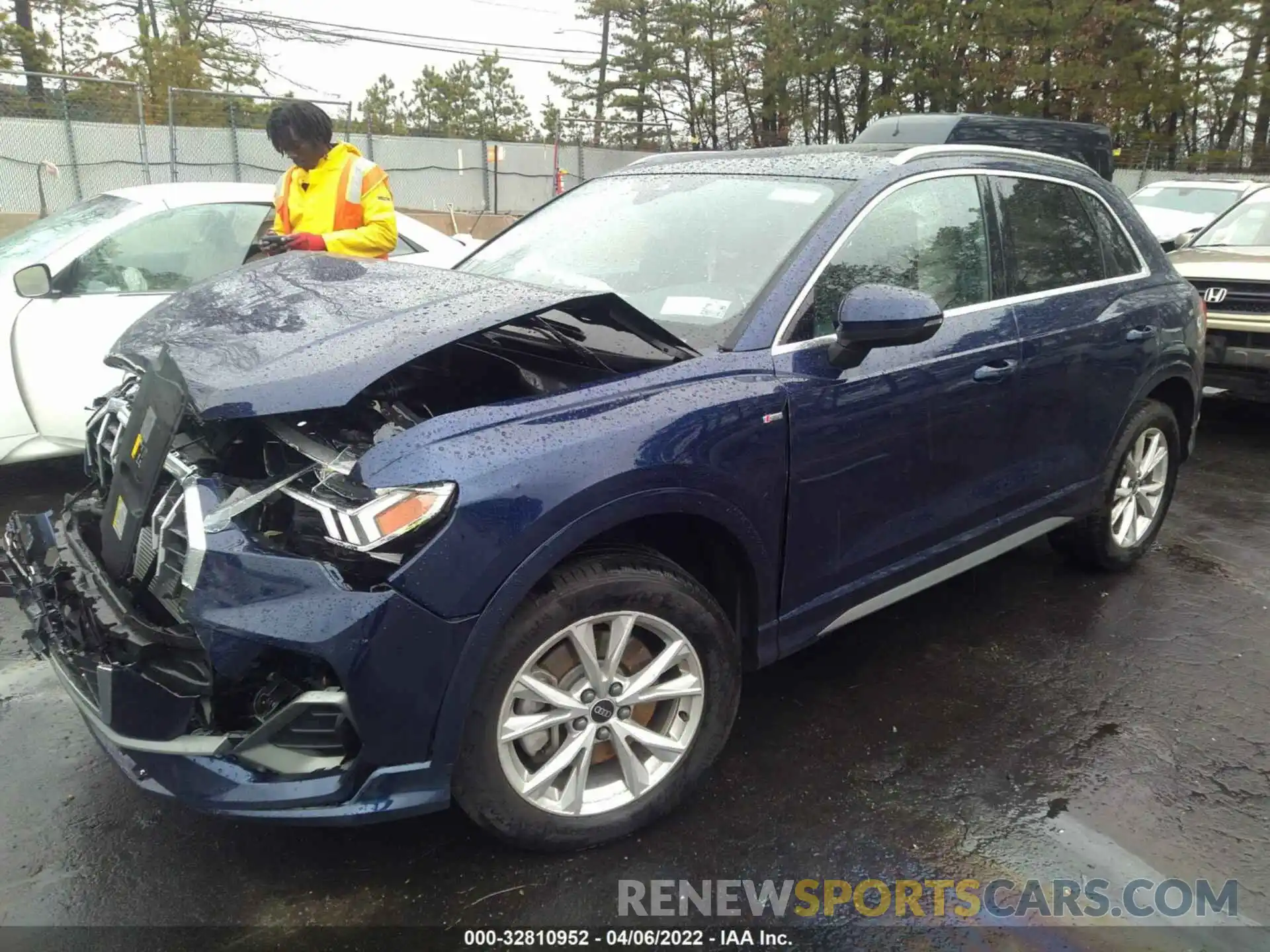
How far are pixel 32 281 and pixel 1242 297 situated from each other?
7.41 meters

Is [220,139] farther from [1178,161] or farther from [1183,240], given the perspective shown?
[1178,161]

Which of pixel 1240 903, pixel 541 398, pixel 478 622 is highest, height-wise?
pixel 541 398

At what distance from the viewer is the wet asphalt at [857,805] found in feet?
7.59

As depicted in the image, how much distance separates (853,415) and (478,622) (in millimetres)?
1317

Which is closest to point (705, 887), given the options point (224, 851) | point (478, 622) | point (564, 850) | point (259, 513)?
point (564, 850)

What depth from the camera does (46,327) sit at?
461 cm

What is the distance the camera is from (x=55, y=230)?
5027 millimetres

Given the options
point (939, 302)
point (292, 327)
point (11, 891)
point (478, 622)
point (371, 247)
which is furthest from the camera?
point (371, 247)

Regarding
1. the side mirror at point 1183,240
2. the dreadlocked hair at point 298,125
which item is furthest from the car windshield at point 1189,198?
the dreadlocked hair at point 298,125

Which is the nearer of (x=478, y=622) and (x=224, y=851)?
(x=478, y=622)

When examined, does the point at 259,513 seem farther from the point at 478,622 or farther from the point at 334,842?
the point at 334,842

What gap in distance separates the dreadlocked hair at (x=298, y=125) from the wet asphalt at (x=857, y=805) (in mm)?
2362

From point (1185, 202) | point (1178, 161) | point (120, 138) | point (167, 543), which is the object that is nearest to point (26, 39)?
point (120, 138)

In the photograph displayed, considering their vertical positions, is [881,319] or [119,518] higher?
[881,319]
